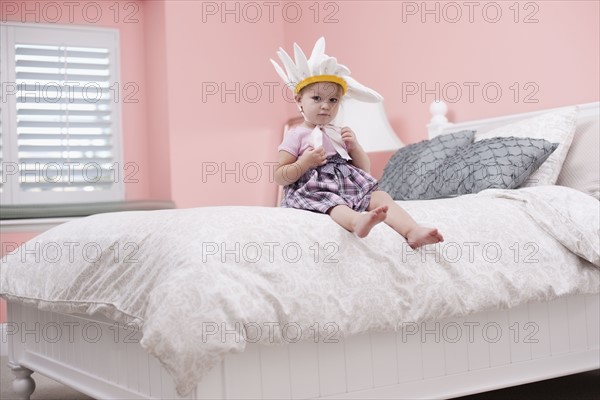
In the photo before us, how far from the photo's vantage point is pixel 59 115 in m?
4.50

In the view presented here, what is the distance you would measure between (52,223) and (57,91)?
90 centimetres

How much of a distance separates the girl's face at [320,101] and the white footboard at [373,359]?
→ 0.61 m

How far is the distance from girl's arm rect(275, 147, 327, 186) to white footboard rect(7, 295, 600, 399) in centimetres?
46

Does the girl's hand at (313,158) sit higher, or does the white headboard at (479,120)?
the white headboard at (479,120)

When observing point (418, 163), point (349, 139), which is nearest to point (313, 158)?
point (349, 139)

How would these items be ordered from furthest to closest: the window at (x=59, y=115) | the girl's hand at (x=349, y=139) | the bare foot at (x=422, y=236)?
the window at (x=59, y=115) → the girl's hand at (x=349, y=139) → the bare foot at (x=422, y=236)

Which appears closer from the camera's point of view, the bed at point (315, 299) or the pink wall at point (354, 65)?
the bed at point (315, 299)

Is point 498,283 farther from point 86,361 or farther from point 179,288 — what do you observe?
point 86,361

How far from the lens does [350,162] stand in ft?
7.07

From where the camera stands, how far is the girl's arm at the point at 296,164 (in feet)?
6.49

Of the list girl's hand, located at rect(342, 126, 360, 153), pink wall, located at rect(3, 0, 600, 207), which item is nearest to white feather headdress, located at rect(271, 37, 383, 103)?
girl's hand, located at rect(342, 126, 360, 153)

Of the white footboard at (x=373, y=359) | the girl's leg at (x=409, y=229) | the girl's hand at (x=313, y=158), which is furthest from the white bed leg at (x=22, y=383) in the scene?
the girl's leg at (x=409, y=229)

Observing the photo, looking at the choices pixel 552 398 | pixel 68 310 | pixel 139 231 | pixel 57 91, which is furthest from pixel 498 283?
pixel 57 91

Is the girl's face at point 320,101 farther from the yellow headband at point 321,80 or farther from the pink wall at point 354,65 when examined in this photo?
the pink wall at point 354,65
